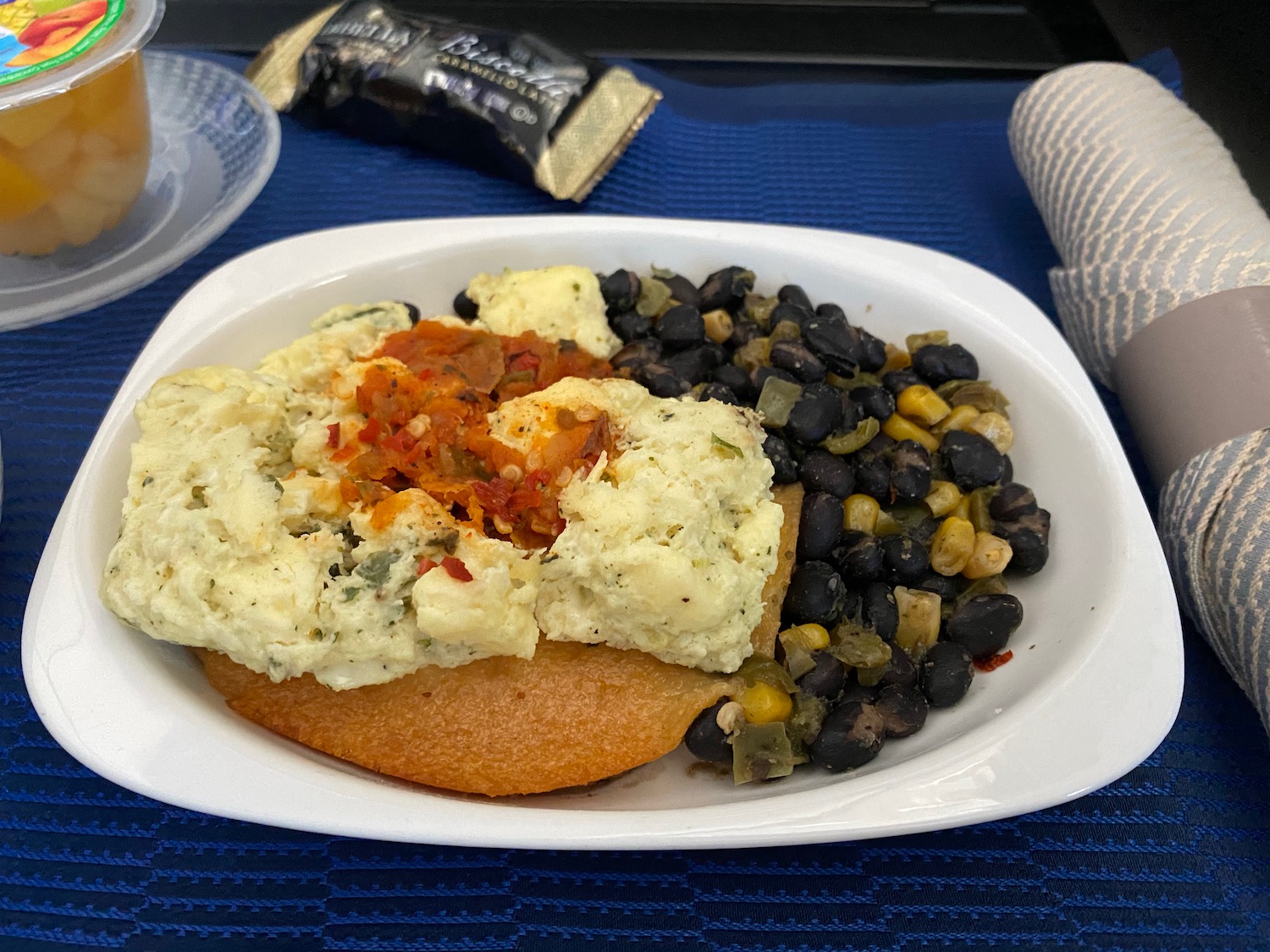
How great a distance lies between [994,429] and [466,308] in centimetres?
102

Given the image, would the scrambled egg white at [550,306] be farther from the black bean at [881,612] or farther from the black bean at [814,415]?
the black bean at [881,612]

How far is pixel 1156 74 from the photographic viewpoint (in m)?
2.40

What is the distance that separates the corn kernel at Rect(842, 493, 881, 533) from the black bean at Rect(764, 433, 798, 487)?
10 cm

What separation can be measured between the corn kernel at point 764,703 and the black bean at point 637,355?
61 centimetres

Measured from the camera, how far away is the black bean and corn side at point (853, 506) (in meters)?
1.21

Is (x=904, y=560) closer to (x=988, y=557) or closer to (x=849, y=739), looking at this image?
(x=988, y=557)

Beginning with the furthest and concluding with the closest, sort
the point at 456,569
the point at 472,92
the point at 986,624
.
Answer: the point at 472,92
the point at 986,624
the point at 456,569

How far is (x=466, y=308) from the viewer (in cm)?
168

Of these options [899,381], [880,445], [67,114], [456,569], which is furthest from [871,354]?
[67,114]

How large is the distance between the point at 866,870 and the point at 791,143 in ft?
6.54

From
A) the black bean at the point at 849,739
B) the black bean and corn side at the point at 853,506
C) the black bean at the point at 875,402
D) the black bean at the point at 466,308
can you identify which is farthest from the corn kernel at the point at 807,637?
the black bean at the point at 466,308

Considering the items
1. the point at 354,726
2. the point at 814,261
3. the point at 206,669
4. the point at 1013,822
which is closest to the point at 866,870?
the point at 1013,822

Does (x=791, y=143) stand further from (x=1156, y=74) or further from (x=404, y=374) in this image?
(x=404, y=374)

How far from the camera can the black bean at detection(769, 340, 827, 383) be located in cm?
150
